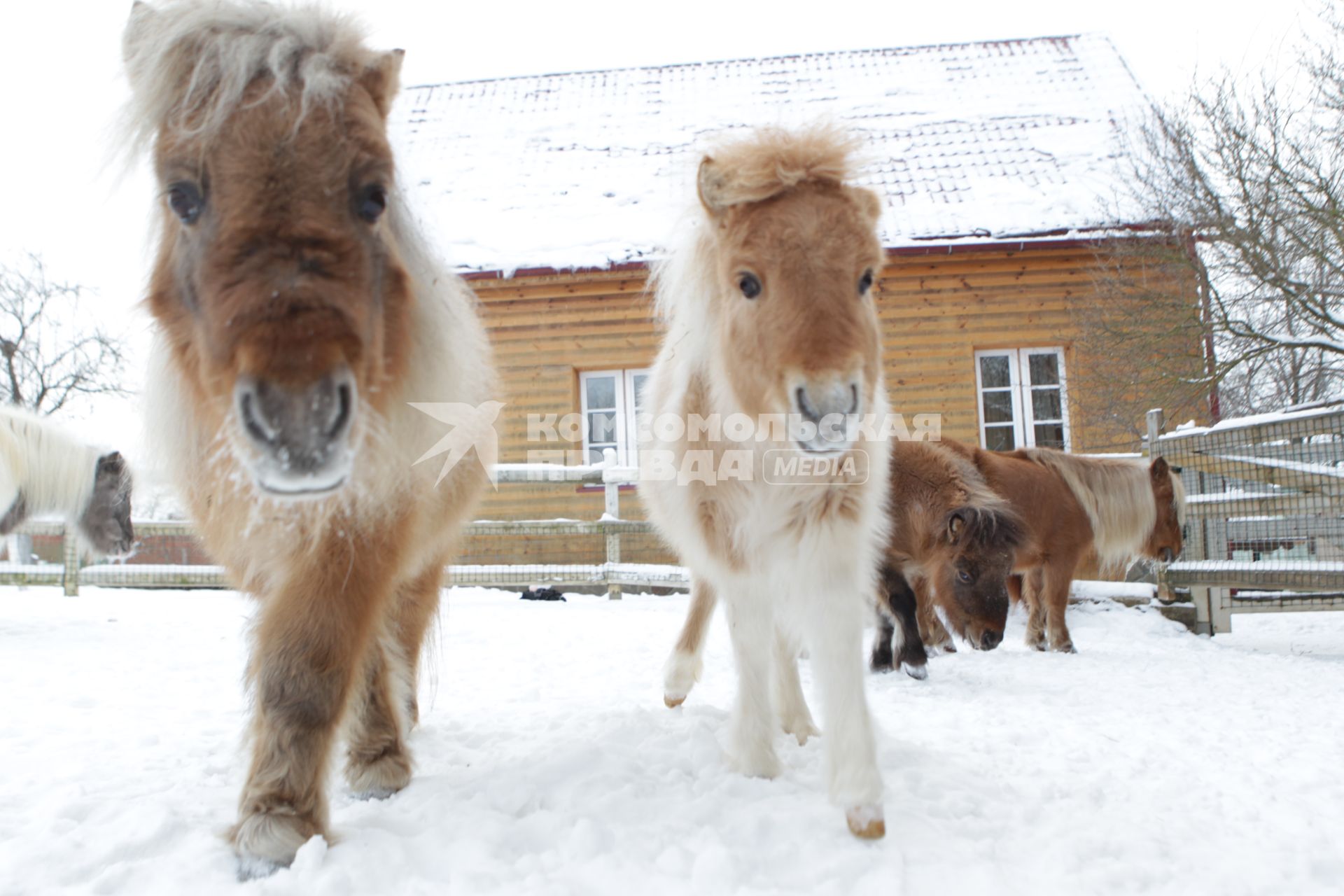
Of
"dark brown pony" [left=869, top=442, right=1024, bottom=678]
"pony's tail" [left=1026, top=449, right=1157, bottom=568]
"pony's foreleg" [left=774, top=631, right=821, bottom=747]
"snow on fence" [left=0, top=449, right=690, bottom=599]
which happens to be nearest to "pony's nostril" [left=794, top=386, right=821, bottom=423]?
"pony's foreleg" [left=774, top=631, right=821, bottom=747]

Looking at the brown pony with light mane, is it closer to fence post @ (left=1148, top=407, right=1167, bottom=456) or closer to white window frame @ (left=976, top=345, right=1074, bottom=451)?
fence post @ (left=1148, top=407, right=1167, bottom=456)

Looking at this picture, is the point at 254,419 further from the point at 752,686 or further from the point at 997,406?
the point at 997,406

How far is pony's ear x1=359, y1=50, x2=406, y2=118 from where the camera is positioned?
7.73 ft

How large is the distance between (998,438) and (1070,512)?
4.74 m

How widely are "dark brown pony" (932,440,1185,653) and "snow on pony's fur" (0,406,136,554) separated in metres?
7.38

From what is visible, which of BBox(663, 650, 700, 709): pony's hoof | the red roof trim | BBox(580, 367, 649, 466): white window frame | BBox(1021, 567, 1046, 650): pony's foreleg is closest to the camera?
BBox(663, 650, 700, 709): pony's hoof

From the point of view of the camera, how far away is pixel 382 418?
2.14 m

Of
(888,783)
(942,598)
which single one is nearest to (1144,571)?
(942,598)

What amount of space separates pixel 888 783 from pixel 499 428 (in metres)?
2.30

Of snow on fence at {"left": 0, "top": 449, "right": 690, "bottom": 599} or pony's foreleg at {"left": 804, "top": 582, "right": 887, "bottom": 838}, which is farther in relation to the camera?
snow on fence at {"left": 0, "top": 449, "right": 690, "bottom": 599}

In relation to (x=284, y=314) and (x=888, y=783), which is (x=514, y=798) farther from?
(x=284, y=314)

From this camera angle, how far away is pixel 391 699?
3.02 metres

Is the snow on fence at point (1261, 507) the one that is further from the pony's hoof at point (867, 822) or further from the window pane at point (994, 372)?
the pony's hoof at point (867, 822)

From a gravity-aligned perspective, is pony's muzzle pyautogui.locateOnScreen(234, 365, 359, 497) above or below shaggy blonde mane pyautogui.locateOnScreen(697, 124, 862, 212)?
below
